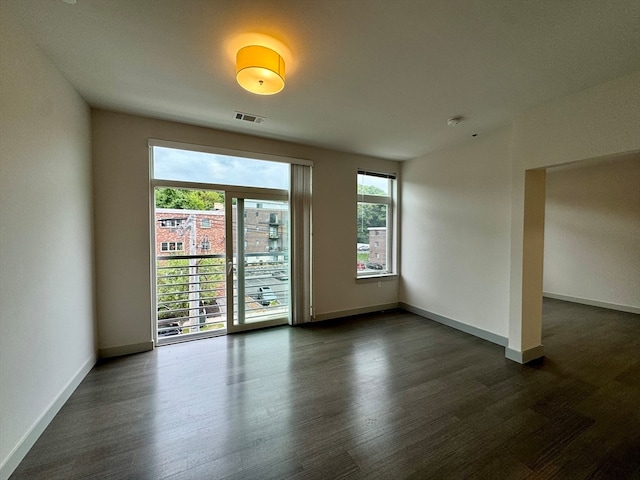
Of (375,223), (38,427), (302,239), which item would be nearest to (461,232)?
(375,223)

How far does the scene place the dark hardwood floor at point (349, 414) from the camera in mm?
1613

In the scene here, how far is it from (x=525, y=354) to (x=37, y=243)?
14.9 feet

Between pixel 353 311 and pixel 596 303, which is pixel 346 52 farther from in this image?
pixel 596 303

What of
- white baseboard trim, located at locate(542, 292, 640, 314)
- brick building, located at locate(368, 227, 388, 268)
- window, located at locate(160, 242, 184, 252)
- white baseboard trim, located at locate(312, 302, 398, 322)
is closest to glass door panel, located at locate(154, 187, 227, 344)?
window, located at locate(160, 242, 184, 252)

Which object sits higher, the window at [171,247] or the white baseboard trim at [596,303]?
the window at [171,247]

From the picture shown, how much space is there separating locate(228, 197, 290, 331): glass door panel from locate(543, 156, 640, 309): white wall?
19.3 ft

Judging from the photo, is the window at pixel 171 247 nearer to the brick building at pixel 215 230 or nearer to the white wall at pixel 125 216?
the brick building at pixel 215 230

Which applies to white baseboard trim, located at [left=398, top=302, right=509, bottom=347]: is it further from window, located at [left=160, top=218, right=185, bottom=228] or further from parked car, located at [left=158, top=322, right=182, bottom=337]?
window, located at [left=160, top=218, right=185, bottom=228]

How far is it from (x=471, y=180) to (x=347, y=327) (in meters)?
2.76

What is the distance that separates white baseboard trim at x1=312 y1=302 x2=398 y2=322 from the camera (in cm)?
426

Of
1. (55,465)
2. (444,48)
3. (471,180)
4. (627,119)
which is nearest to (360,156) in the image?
(471,180)

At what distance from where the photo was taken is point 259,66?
174 centimetres

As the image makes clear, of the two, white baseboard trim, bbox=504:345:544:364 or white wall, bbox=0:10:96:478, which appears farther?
white baseboard trim, bbox=504:345:544:364

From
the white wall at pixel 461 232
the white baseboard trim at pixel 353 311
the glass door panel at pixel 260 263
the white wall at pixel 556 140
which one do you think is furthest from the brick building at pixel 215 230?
the white wall at pixel 556 140
